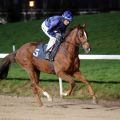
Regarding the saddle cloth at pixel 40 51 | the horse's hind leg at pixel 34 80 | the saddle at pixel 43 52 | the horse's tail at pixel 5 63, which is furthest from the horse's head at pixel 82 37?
the horse's tail at pixel 5 63

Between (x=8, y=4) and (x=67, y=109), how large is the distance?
23.7 m

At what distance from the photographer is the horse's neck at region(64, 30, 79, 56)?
12329 millimetres

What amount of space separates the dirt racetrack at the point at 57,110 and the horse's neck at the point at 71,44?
117cm

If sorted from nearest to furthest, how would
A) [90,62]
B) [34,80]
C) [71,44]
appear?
[71,44]
[34,80]
[90,62]

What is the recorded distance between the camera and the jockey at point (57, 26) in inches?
490

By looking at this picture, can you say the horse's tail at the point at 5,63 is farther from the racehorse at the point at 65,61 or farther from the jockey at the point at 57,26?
the jockey at the point at 57,26

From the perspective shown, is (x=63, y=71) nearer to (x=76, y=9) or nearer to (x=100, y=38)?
(x=100, y=38)

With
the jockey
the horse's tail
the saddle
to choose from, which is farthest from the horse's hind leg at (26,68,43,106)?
the jockey

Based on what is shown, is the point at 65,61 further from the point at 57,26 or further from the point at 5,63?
the point at 5,63

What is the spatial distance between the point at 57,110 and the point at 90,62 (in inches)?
306

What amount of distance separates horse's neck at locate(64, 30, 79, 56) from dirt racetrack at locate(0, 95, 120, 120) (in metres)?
1.17

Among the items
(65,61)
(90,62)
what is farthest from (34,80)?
(90,62)

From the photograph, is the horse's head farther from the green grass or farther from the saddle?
the green grass

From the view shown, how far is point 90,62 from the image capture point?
768 inches
